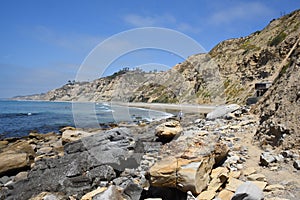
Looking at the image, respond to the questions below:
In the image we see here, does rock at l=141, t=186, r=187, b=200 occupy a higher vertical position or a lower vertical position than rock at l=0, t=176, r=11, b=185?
higher

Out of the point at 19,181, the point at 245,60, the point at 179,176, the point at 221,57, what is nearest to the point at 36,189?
the point at 19,181

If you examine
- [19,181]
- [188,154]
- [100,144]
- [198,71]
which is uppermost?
[198,71]

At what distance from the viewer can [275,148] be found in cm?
742

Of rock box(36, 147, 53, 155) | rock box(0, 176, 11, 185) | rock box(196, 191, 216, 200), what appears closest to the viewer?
rock box(196, 191, 216, 200)

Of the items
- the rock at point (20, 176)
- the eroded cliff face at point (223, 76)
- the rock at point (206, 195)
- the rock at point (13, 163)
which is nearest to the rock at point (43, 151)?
the rock at point (13, 163)

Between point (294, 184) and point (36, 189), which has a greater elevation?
point (294, 184)

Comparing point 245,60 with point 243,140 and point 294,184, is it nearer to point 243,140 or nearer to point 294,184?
point 243,140

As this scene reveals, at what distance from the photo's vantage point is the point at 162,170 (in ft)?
18.5

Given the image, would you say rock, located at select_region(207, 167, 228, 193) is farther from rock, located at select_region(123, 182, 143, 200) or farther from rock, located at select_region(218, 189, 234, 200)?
rock, located at select_region(123, 182, 143, 200)

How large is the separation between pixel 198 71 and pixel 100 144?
2191 inches

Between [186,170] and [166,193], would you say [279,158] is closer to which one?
[186,170]

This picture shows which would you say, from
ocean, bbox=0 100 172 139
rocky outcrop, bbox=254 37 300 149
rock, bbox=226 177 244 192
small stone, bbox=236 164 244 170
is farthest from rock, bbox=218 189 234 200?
ocean, bbox=0 100 172 139

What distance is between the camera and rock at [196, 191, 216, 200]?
519 centimetres

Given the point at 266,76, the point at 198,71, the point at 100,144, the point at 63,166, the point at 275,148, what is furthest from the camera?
the point at 198,71
